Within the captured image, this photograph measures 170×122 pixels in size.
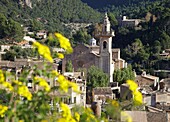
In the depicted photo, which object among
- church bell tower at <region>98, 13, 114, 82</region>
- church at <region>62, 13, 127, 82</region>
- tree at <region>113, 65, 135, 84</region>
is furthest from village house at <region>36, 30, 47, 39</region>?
tree at <region>113, 65, 135, 84</region>

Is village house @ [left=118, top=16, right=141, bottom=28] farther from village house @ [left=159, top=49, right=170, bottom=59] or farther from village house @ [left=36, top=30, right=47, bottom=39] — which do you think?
village house @ [left=159, top=49, right=170, bottom=59]

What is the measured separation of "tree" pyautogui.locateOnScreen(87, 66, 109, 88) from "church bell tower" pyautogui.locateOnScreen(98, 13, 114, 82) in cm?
180

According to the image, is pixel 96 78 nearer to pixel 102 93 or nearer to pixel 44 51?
pixel 102 93

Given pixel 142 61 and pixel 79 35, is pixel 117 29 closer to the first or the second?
pixel 79 35

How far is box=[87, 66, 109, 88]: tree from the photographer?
107 feet

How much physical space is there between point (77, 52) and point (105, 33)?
257 cm

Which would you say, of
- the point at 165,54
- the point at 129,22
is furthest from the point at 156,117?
the point at 129,22

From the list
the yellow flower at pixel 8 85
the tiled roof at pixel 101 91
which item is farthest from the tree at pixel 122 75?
the yellow flower at pixel 8 85

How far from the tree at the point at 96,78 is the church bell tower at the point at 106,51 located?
1.80m

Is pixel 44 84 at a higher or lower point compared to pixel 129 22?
lower

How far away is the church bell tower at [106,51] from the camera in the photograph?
3631 centimetres

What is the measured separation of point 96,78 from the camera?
3325 cm

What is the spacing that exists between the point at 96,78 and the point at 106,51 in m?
3.66

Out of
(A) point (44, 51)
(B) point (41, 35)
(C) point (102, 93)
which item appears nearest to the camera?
(A) point (44, 51)
